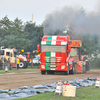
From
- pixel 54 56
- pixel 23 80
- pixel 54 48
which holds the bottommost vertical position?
pixel 23 80

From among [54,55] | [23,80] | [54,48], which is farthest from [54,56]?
[23,80]

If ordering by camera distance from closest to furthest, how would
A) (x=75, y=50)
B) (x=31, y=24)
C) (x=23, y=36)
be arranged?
(x=75, y=50) → (x=23, y=36) → (x=31, y=24)

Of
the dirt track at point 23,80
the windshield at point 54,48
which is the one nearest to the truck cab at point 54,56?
the windshield at point 54,48

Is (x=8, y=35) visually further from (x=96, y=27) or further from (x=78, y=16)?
(x=96, y=27)

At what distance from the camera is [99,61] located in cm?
5234

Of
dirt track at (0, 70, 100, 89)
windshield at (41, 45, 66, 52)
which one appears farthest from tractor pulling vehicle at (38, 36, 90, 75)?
dirt track at (0, 70, 100, 89)

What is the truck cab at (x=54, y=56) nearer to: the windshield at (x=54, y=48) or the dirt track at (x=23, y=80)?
the windshield at (x=54, y=48)

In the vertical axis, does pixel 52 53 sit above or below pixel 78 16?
below

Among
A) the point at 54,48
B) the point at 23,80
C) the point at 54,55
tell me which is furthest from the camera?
the point at 54,48

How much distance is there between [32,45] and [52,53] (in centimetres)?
2468

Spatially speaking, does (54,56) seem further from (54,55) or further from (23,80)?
(23,80)

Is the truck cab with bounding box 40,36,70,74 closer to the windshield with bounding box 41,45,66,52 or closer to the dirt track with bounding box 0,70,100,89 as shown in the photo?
the windshield with bounding box 41,45,66,52

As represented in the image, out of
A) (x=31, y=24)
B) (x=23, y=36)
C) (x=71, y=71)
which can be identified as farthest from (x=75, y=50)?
(x=31, y=24)

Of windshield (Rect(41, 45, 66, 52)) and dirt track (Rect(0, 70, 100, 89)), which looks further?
windshield (Rect(41, 45, 66, 52))
